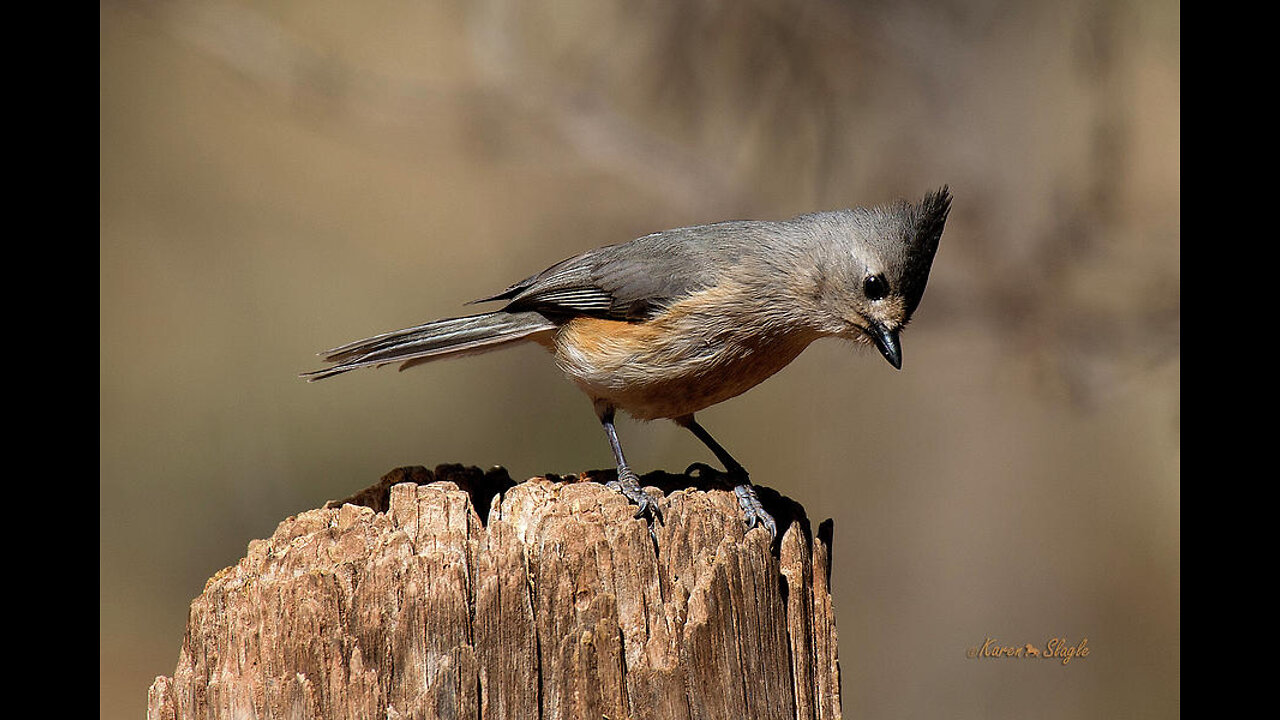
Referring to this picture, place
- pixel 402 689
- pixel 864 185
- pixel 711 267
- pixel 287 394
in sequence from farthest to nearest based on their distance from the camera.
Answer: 1. pixel 287 394
2. pixel 864 185
3. pixel 711 267
4. pixel 402 689

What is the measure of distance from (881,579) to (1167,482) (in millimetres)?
1514

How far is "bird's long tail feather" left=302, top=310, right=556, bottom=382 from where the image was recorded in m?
4.07

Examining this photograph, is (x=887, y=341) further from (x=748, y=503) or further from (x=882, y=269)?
(x=748, y=503)

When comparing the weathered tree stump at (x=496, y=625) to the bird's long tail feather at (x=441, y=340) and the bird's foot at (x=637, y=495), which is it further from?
the bird's long tail feather at (x=441, y=340)

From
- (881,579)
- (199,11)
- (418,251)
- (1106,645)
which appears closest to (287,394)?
(418,251)

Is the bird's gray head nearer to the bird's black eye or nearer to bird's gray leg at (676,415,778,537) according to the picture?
the bird's black eye

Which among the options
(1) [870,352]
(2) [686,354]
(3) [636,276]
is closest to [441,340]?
(3) [636,276]

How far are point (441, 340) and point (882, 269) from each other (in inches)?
61.7

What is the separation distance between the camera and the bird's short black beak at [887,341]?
3791mm

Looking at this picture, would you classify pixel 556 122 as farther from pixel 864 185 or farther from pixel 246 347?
pixel 246 347

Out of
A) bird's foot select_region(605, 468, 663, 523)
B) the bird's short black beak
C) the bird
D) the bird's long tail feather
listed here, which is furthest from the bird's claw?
the bird's long tail feather

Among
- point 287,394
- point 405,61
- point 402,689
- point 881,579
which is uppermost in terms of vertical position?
point 405,61

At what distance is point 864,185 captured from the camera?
563 centimetres

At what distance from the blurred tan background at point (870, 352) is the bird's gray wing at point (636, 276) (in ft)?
2.05
